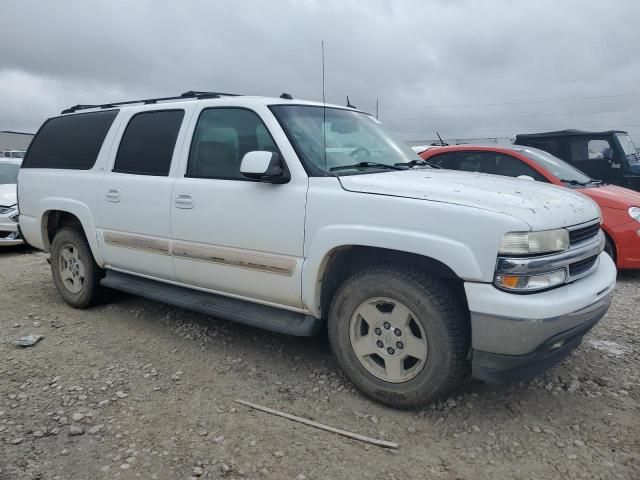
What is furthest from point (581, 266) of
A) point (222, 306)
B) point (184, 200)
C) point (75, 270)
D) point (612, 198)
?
point (75, 270)

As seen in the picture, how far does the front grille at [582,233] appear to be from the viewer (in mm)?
2830

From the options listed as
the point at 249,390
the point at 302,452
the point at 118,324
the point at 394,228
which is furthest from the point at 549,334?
the point at 118,324

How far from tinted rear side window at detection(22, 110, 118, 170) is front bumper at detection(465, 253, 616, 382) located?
3623mm

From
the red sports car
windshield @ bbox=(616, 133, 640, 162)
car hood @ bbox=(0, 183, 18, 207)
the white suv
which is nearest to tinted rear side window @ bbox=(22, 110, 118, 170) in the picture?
the white suv

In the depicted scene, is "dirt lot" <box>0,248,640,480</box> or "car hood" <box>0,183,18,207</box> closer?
"dirt lot" <box>0,248,640,480</box>

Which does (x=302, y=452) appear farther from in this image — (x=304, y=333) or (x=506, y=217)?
(x=506, y=217)

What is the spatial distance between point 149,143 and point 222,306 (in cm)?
152

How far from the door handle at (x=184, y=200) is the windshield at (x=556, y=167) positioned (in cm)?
479

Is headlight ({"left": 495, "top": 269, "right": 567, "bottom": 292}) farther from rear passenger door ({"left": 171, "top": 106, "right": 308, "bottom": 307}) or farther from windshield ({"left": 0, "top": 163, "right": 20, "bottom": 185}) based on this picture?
windshield ({"left": 0, "top": 163, "right": 20, "bottom": 185})

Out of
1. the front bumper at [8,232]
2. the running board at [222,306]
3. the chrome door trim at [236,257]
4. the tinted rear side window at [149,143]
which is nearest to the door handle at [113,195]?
the tinted rear side window at [149,143]

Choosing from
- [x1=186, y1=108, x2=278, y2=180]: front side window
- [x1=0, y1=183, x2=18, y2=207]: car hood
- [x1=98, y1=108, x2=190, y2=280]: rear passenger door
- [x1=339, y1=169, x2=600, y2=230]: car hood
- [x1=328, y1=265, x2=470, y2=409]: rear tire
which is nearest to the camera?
[x1=339, y1=169, x2=600, y2=230]: car hood

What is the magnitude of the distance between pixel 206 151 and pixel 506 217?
2225mm

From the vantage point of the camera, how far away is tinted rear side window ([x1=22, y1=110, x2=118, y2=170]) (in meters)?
4.62

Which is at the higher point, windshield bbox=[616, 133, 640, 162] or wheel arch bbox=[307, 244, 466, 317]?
windshield bbox=[616, 133, 640, 162]
